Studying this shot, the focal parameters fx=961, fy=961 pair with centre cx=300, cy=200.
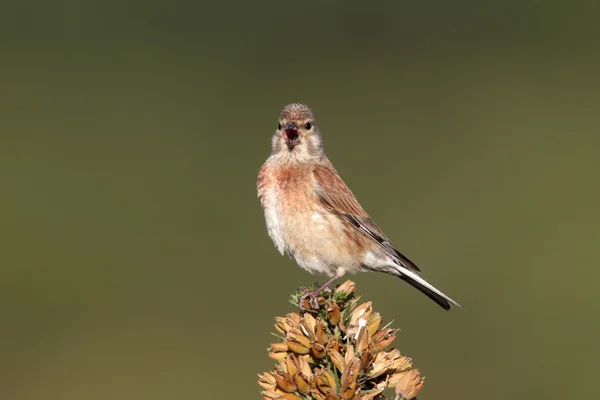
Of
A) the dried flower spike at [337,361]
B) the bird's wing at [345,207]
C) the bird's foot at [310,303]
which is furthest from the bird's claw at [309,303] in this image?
the bird's wing at [345,207]

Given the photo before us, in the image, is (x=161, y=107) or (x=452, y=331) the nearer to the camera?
(x=452, y=331)

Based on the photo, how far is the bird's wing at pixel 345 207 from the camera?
438 cm

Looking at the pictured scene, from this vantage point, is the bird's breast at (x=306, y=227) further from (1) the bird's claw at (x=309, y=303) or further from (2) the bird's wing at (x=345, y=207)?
(1) the bird's claw at (x=309, y=303)

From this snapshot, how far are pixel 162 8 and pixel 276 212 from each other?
8328 mm

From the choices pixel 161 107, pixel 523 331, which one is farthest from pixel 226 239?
pixel 161 107

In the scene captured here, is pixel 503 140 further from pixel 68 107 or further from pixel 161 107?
pixel 68 107

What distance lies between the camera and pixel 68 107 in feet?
35.9

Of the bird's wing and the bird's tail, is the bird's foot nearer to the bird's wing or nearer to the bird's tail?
the bird's tail

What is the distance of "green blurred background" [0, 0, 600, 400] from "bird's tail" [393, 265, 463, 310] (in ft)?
5.52

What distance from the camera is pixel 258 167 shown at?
8.76 metres

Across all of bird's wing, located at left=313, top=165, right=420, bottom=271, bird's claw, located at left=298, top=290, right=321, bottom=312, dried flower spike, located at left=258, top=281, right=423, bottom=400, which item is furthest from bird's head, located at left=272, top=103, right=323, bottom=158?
dried flower spike, located at left=258, top=281, right=423, bottom=400

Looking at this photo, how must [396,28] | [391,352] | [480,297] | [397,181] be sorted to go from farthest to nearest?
1. [396,28]
2. [397,181]
3. [480,297]
4. [391,352]

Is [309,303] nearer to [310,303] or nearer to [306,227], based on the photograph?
[310,303]

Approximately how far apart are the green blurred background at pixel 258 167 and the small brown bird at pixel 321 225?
171 cm
